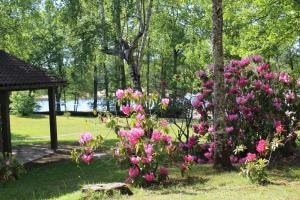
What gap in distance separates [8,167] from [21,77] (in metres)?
5.35

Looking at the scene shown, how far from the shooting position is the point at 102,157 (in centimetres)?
1374

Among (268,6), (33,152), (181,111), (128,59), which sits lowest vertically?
(33,152)

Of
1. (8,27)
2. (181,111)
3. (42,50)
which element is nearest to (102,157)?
(181,111)

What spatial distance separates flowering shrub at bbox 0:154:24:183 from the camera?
9.50 m

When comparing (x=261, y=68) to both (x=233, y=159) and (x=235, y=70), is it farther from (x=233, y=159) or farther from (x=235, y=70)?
(x=233, y=159)

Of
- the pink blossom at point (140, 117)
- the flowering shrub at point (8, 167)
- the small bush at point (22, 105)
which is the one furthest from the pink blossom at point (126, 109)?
the small bush at point (22, 105)

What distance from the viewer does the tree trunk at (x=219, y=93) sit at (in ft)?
30.6

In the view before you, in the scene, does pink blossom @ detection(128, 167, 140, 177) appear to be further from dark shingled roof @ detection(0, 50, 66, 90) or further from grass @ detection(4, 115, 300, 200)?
dark shingled roof @ detection(0, 50, 66, 90)

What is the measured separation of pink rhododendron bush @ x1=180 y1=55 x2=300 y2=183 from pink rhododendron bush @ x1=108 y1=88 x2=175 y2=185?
279cm

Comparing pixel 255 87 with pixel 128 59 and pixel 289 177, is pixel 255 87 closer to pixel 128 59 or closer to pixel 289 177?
pixel 289 177

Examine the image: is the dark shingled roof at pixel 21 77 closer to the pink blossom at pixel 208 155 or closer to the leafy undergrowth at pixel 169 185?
the leafy undergrowth at pixel 169 185

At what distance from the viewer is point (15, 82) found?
13.6m

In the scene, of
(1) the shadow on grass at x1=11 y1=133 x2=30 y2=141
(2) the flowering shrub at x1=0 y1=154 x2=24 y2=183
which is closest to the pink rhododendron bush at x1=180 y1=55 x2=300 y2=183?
(2) the flowering shrub at x1=0 y1=154 x2=24 y2=183

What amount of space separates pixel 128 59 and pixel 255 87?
8652 mm
